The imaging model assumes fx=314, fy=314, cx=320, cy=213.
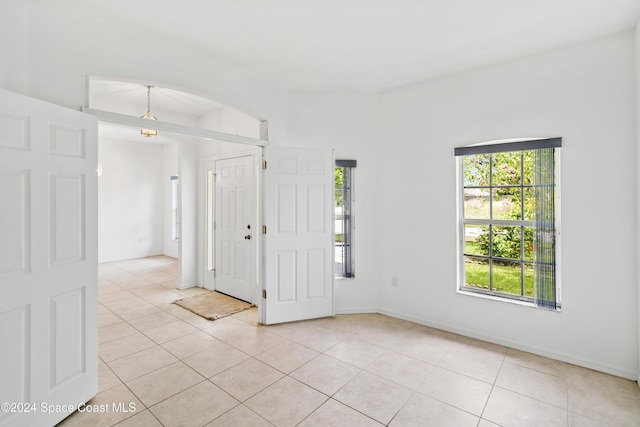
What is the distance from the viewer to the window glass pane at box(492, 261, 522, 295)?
3.29m

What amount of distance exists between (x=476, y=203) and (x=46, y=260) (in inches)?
151

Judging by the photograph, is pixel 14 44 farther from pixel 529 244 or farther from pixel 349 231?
pixel 529 244

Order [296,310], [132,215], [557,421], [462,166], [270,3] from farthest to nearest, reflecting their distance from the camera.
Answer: [132,215] → [296,310] → [462,166] → [270,3] → [557,421]

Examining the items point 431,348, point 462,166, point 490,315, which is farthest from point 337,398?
point 462,166

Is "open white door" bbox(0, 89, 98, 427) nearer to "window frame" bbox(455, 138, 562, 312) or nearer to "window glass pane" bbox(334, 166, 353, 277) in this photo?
"window glass pane" bbox(334, 166, 353, 277)

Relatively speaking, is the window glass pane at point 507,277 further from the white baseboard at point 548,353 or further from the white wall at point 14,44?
the white wall at point 14,44

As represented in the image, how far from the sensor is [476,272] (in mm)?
3549

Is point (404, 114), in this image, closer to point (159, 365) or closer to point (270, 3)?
point (270, 3)

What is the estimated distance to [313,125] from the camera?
406 cm

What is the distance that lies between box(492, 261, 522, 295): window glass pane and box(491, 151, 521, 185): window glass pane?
87 centimetres

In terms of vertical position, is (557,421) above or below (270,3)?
below

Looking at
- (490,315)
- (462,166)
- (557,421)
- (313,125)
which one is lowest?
(557,421)

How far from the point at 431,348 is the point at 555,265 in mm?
1425

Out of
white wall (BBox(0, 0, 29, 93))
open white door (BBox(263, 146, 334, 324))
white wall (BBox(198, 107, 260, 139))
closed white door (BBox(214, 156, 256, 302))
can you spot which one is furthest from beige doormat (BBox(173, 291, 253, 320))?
white wall (BBox(0, 0, 29, 93))
